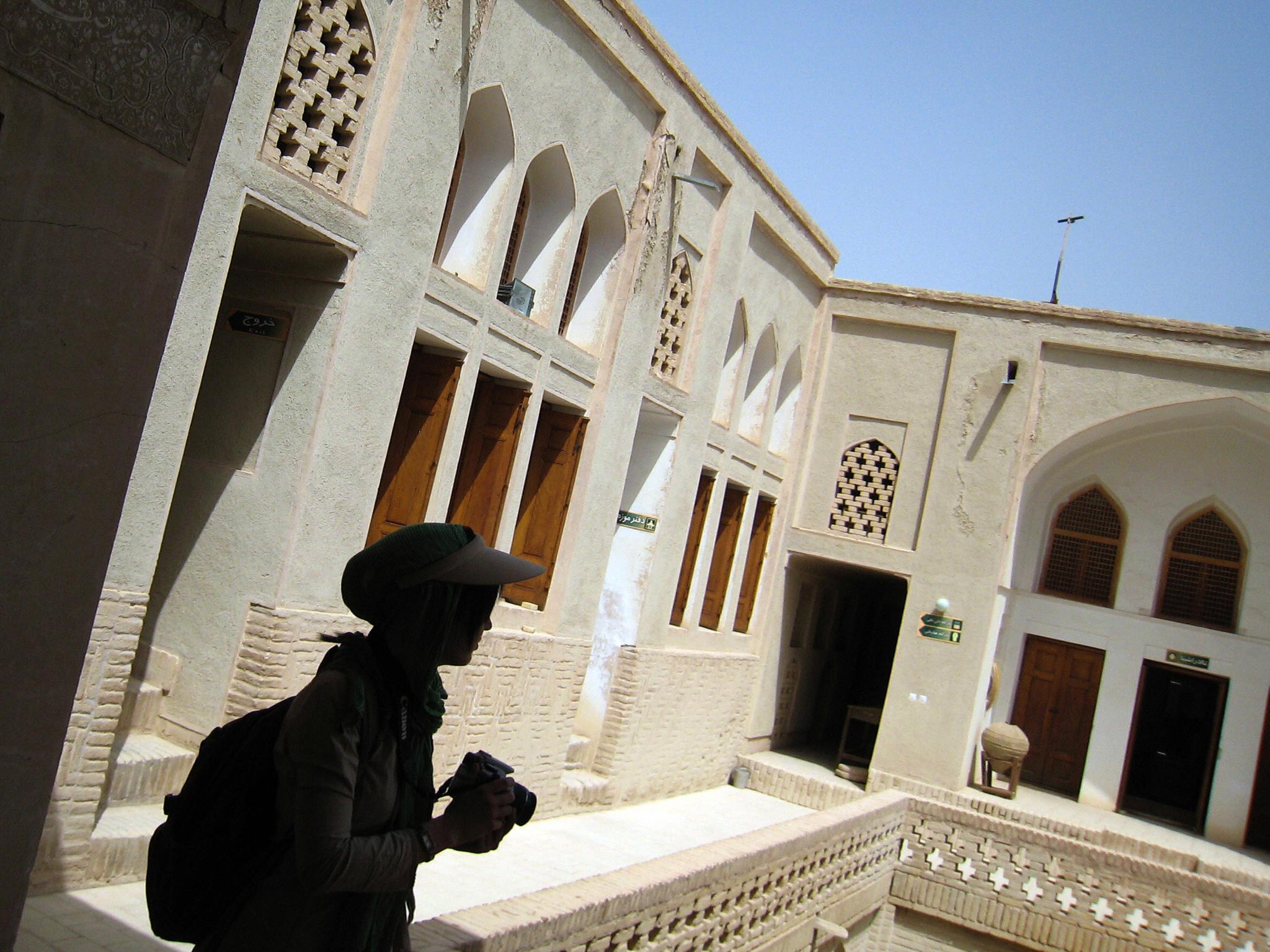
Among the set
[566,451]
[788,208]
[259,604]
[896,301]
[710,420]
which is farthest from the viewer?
[896,301]

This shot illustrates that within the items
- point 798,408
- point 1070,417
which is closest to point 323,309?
point 798,408

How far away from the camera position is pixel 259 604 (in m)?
6.91

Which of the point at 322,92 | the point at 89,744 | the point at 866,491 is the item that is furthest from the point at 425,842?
the point at 866,491

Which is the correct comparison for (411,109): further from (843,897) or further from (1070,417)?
(1070,417)

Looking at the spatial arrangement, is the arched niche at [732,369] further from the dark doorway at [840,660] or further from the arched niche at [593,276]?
the dark doorway at [840,660]

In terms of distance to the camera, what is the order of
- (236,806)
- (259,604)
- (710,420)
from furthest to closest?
(710,420), (259,604), (236,806)

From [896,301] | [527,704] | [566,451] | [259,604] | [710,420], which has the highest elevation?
[896,301]

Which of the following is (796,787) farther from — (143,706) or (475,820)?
(475,820)

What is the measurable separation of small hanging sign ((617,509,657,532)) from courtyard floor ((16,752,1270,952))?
294cm

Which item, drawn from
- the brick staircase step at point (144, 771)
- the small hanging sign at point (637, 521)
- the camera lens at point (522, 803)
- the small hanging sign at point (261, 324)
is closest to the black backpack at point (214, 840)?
the camera lens at point (522, 803)

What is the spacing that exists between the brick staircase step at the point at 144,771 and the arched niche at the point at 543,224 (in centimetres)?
462

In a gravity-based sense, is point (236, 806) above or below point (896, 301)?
below

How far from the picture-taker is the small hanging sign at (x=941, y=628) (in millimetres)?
13570

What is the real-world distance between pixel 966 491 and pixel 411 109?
9032 millimetres
